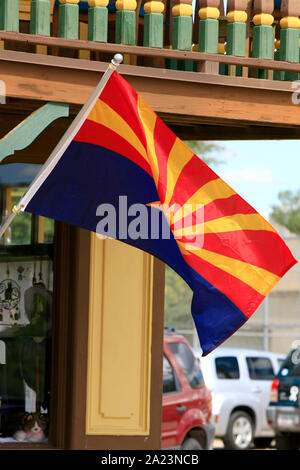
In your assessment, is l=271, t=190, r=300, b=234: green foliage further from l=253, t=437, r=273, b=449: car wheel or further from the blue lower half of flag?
the blue lower half of flag

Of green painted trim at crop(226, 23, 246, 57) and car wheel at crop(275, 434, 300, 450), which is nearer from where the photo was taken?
green painted trim at crop(226, 23, 246, 57)

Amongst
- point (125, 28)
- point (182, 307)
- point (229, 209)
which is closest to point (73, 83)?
point (125, 28)

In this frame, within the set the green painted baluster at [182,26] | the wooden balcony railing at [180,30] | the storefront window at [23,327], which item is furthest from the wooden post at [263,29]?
the storefront window at [23,327]

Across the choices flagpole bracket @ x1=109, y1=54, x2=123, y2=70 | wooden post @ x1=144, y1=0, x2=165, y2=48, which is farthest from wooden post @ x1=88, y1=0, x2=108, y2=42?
flagpole bracket @ x1=109, y1=54, x2=123, y2=70

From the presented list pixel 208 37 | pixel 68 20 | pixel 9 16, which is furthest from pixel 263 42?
pixel 9 16

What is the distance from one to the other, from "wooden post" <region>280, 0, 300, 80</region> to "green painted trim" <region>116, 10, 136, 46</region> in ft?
3.66

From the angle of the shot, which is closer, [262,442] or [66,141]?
[66,141]

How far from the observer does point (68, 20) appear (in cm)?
655

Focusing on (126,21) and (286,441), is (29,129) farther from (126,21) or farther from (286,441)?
(286,441)

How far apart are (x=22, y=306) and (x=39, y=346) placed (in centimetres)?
39

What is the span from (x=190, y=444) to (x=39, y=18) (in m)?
6.96

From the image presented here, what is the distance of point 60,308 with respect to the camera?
871cm

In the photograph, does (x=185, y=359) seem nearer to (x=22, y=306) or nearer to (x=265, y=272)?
(x=22, y=306)

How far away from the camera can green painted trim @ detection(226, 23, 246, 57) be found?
6.86 metres
